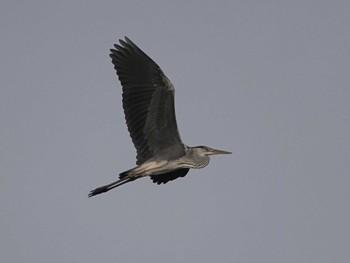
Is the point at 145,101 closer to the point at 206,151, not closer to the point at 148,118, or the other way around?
the point at 148,118

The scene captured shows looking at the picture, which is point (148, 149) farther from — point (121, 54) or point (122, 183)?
point (121, 54)

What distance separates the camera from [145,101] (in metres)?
12.6

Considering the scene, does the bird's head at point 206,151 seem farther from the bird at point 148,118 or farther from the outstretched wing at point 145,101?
the outstretched wing at point 145,101

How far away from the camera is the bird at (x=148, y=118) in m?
12.5

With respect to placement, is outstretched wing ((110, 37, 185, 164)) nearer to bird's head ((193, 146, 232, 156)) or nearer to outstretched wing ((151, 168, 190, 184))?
bird's head ((193, 146, 232, 156))

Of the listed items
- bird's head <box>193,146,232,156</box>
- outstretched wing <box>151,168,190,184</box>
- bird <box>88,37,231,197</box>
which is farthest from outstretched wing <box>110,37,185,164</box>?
outstretched wing <box>151,168,190,184</box>

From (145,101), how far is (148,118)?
32 cm

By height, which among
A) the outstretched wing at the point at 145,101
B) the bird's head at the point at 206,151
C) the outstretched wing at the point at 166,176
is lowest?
the outstretched wing at the point at 166,176

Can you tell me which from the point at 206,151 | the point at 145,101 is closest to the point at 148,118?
the point at 145,101

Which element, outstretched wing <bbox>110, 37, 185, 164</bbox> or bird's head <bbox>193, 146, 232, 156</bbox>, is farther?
bird's head <bbox>193, 146, 232, 156</bbox>

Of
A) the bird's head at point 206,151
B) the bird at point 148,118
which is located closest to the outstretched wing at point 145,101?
the bird at point 148,118

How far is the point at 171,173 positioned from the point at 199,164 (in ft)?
2.83

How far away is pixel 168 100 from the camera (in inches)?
489

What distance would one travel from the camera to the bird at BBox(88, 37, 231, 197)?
12500mm
